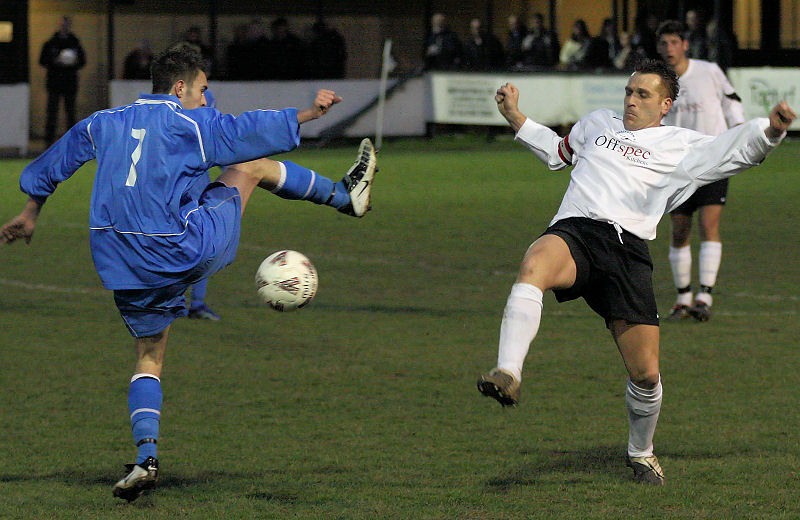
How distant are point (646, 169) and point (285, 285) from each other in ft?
5.33

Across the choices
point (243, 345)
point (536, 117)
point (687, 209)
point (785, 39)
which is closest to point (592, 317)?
point (687, 209)

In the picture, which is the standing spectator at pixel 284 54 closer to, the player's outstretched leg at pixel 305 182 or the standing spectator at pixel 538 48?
the standing spectator at pixel 538 48

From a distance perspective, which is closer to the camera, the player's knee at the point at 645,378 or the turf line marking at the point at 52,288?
the player's knee at the point at 645,378

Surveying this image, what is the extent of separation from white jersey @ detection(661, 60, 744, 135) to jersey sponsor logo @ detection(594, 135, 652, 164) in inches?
175

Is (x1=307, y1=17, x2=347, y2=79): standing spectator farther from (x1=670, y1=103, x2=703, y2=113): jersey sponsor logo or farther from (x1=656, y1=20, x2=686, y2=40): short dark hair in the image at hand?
(x1=656, y1=20, x2=686, y2=40): short dark hair

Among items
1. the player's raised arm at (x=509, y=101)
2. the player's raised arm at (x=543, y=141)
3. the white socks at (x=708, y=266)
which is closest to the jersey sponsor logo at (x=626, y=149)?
the player's raised arm at (x=543, y=141)

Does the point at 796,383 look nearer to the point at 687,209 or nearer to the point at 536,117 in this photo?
the point at 687,209

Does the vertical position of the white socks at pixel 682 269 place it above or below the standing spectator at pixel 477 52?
below

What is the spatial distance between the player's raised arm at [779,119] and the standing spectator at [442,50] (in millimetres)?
22336

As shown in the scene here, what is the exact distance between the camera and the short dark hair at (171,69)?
5488 mm

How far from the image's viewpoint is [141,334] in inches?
223

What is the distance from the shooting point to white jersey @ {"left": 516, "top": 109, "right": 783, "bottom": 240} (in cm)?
565

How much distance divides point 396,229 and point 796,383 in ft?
24.5

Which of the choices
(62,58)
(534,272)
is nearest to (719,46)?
(62,58)
